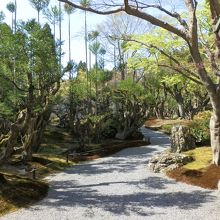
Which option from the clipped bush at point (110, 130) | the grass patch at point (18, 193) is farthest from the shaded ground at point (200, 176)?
the clipped bush at point (110, 130)

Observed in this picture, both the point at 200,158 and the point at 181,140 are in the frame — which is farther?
the point at 181,140

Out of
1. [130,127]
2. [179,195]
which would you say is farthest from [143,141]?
[179,195]

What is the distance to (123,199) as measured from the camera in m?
13.9

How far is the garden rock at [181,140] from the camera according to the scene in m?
22.3

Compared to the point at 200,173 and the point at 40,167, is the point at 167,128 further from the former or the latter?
the point at 200,173

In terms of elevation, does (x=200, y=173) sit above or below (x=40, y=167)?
below

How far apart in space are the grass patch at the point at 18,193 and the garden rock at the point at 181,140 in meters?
9.55

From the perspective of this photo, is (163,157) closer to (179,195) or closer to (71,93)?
(179,195)

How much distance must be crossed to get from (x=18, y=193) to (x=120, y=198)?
3.82 metres

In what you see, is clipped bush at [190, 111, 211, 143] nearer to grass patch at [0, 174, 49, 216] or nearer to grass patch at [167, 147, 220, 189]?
grass patch at [167, 147, 220, 189]

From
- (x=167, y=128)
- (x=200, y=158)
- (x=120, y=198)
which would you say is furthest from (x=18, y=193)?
(x=167, y=128)

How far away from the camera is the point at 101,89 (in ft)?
126

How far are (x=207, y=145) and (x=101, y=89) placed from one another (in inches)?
658

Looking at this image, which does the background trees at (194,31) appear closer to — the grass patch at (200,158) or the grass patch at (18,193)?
the grass patch at (200,158)
